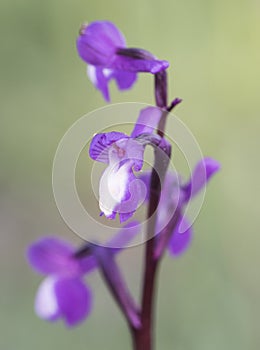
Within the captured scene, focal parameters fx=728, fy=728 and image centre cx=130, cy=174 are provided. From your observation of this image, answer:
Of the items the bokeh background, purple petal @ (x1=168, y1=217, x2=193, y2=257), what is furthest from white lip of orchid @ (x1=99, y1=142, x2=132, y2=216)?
the bokeh background

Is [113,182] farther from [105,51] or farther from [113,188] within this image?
[105,51]

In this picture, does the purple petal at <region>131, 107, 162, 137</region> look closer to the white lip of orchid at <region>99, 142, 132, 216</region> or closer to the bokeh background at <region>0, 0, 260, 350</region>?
the white lip of orchid at <region>99, 142, 132, 216</region>

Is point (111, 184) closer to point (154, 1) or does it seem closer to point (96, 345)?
point (96, 345)

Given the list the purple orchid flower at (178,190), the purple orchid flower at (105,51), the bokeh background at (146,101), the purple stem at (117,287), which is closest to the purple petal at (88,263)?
the purple stem at (117,287)

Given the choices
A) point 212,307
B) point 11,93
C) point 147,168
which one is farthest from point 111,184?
point 11,93

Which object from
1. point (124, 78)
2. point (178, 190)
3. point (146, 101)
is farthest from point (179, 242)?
point (146, 101)

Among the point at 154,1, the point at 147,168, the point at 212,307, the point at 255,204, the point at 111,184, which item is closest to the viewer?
the point at 111,184
